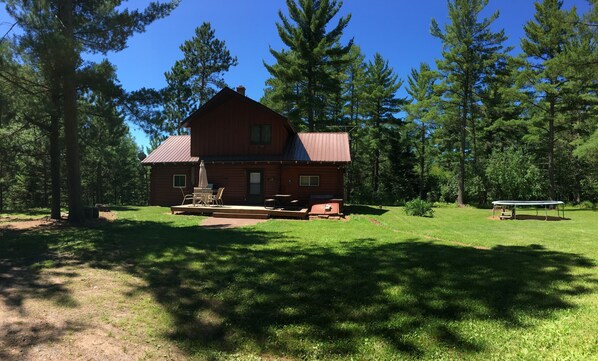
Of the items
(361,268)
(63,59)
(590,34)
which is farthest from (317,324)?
(590,34)

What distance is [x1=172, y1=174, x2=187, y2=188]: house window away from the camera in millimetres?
20766

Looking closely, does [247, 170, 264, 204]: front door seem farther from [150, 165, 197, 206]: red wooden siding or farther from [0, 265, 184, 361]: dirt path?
[0, 265, 184, 361]: dirt path

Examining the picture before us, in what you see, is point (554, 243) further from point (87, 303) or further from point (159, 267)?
point (87, 303)

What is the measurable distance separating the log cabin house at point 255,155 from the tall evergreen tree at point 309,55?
7.83m

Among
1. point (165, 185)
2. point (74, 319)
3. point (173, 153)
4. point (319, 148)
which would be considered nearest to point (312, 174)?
point (319, 148)

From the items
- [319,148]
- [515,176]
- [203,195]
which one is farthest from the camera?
[515,176]

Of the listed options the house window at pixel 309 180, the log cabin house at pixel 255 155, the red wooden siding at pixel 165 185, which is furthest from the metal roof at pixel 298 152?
the house window at pixel 309 180

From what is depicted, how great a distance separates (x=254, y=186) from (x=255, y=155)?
1.62m

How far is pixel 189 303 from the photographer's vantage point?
443 cm

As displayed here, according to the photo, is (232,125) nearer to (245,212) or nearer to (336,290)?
(245,212)

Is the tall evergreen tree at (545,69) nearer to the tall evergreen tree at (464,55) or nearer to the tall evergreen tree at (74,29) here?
the tall evergreen tree at (464,55)

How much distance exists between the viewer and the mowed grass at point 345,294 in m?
3.46

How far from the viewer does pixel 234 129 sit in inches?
763

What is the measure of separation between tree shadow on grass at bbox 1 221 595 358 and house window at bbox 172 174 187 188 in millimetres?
12837
